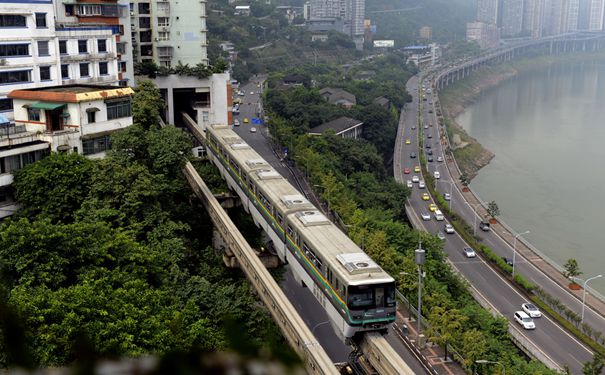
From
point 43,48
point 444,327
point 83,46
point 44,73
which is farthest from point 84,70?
point 444,327

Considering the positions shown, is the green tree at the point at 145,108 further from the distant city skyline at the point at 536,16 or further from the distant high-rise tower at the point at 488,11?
the distant high-rise tower at the point at 488,11

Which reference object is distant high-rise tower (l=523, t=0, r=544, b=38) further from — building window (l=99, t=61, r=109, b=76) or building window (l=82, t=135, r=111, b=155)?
building window (l=82, t=135, r=111, b=155)

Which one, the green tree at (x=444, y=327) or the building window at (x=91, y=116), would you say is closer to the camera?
the green tree at (x=444, y=327)

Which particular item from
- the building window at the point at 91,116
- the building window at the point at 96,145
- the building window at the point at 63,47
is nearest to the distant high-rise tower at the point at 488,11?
the building window at the point at 63,47

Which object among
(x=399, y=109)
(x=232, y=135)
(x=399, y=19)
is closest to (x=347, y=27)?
(x=399, y=19)

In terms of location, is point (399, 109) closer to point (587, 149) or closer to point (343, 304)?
point (587, 149)

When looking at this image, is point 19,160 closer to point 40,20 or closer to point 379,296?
point 40,20

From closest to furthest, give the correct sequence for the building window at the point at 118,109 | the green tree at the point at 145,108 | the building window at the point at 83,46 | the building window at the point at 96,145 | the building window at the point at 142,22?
the building window at the point at 96,145 < the building window at the point at 118,109 < the building window at the point at 83,46 < the green tree at the point at 145,108 < the building window at the point at 142,22
